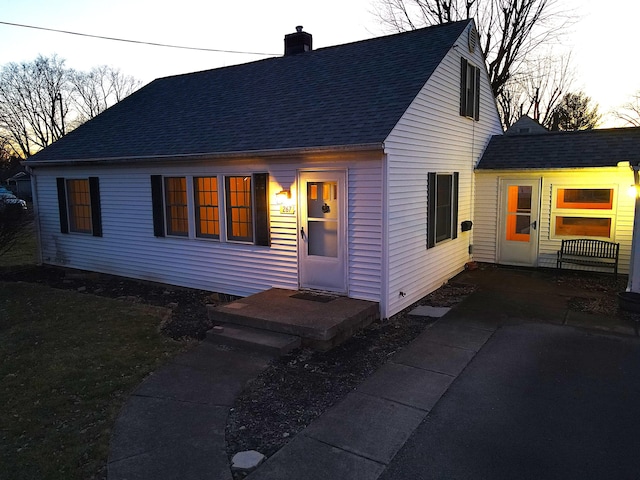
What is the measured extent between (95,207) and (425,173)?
25.6 ft

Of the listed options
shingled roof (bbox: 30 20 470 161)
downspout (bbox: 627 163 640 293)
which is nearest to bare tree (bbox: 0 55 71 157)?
shingled roof (bbox: 30 20 470 161)

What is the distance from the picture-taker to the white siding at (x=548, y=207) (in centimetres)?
932

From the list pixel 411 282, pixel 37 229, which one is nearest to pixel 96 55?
pixel 37 229

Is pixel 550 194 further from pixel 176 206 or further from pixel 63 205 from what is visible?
pixel 63 205

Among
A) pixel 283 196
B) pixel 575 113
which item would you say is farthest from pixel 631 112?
pixel 283 196

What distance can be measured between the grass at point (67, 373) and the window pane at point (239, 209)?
6.58 ft

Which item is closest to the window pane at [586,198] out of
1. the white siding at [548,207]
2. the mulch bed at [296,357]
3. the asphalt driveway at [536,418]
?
the white siding at [548,207]

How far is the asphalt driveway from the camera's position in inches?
134

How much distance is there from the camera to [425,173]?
8.14 metres

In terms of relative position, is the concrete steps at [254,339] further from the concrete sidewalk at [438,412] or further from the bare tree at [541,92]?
the bare tree at [541,92]

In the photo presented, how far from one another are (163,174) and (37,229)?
5301 millimetres

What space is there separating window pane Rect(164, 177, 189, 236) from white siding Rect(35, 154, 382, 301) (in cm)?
21

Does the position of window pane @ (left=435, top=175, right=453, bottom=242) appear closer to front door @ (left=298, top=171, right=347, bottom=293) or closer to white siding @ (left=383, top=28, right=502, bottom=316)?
white siding @ (left=383, top=28, right=502, bottom=316)

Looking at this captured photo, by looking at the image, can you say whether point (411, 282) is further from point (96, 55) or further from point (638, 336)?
point (96, 55)
